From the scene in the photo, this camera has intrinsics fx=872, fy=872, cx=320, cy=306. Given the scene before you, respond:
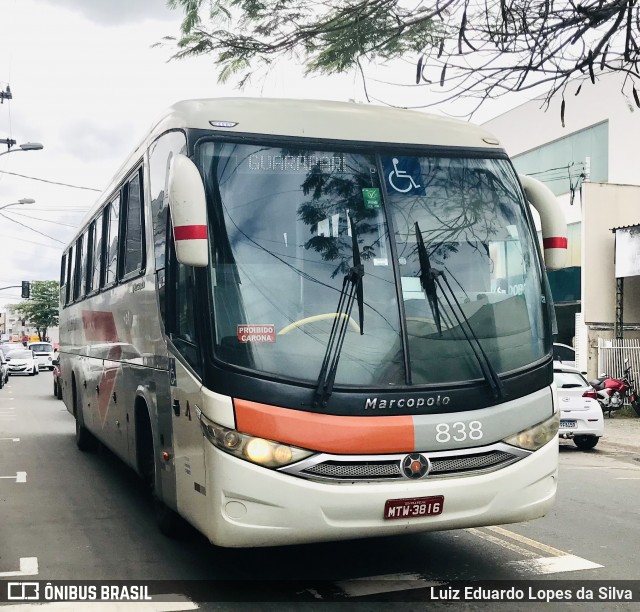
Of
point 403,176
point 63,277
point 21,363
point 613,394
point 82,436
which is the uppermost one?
point 403,176

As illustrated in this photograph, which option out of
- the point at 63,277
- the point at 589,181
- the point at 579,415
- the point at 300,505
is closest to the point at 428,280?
the point at 300,505

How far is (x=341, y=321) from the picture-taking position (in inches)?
211

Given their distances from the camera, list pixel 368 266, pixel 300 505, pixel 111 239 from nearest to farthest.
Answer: pixel 300 505 → pixel 368 266 → pixel 111 239

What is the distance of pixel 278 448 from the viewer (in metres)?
5.03

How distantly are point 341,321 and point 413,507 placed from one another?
1.20m

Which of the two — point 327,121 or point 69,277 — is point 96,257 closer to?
point 69,277

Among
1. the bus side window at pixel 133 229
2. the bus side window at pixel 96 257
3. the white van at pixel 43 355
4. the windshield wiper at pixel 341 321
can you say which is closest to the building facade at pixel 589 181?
the bus side window at pixel 96 257

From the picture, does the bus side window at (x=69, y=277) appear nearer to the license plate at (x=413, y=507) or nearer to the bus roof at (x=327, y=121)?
the bus roof at (x=327, y=121)

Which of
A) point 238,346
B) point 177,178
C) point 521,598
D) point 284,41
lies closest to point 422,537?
point 521,598

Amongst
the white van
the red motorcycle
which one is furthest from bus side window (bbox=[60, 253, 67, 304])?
the white van

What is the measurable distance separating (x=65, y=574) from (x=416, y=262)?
324cm

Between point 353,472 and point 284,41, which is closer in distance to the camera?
point 353,472

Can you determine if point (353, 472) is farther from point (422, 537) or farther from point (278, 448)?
point (422, 537)

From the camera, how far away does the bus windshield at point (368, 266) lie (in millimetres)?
5320
